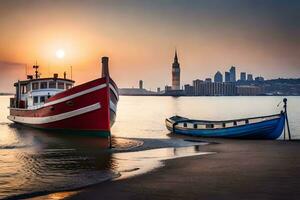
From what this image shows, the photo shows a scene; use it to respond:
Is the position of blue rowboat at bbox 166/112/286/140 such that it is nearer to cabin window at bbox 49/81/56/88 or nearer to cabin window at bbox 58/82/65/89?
cabin window at bbox 58/82/65/89

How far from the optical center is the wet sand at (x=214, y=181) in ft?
37.0

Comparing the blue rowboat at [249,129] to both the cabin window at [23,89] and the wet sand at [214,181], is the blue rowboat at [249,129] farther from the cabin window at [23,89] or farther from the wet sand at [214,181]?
the cabin window at [23,89]

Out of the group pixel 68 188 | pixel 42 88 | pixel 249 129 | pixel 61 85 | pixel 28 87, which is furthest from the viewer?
pixel 28 87

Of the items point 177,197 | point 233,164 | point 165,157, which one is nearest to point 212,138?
point 165,157

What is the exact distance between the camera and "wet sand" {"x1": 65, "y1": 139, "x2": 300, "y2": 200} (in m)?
11.3

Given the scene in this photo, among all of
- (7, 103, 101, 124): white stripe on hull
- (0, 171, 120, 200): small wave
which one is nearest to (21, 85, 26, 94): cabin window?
(7, 103, 101, 124): white stripe on hull

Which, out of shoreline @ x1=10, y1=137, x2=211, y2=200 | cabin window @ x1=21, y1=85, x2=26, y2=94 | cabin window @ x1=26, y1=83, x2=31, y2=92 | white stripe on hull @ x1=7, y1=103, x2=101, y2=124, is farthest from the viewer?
cabin window @ x1=21, y1=85, x2=26, y2=94

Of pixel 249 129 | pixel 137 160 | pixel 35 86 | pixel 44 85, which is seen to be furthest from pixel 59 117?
pixel 249 129

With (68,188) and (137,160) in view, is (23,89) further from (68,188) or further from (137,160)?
(68,188)

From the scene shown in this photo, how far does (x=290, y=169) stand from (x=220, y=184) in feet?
13.8

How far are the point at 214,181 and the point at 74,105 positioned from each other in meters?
18.9

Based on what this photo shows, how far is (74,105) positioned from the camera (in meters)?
29.9

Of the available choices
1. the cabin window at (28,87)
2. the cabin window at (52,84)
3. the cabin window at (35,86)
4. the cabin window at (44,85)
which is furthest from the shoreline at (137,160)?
the cabin window at (28,87)

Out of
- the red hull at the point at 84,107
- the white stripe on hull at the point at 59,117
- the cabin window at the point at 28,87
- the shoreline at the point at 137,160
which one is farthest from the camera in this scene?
Answer: the cabin window at the point at 28,87
